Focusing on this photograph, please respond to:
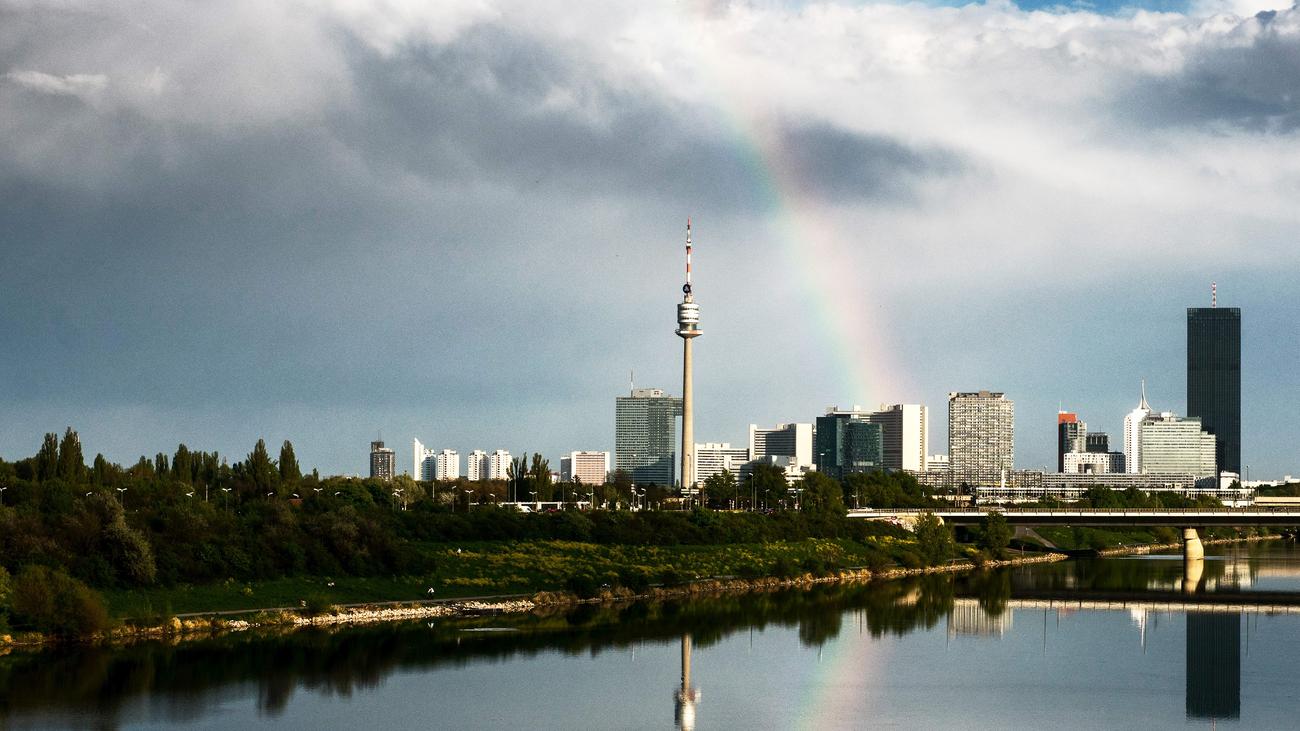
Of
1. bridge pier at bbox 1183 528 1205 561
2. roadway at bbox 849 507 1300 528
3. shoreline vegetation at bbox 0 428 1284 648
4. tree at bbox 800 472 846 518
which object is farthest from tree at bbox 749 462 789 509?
bridge pier at bbox 1183 528 1205 561

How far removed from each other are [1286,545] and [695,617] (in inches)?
4674

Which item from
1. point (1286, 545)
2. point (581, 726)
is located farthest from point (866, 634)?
point (1286, 545)

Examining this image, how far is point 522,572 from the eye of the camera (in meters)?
92.0

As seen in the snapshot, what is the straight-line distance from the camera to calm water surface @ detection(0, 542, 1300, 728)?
162 ft

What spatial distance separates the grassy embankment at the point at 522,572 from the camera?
70.6 metres

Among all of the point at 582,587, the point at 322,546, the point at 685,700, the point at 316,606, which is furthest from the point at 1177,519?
the point at 685,700

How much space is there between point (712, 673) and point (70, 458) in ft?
235

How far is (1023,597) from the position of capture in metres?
96.8

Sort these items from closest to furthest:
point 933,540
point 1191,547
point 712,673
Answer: point 712,673 < point 933,540 < point 1191,547

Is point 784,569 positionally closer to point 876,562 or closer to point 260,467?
point 876,562

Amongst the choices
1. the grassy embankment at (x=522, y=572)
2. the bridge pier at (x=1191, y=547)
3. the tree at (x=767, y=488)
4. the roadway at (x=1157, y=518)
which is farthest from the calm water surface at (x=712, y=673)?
the tree at (x=767, y=488)

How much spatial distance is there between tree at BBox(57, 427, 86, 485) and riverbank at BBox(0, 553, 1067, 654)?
1848 inches

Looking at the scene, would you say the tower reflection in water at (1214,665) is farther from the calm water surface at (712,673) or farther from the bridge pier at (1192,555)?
the bridge pier at (1192,555)

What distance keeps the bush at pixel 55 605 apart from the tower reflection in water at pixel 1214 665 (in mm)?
41903
